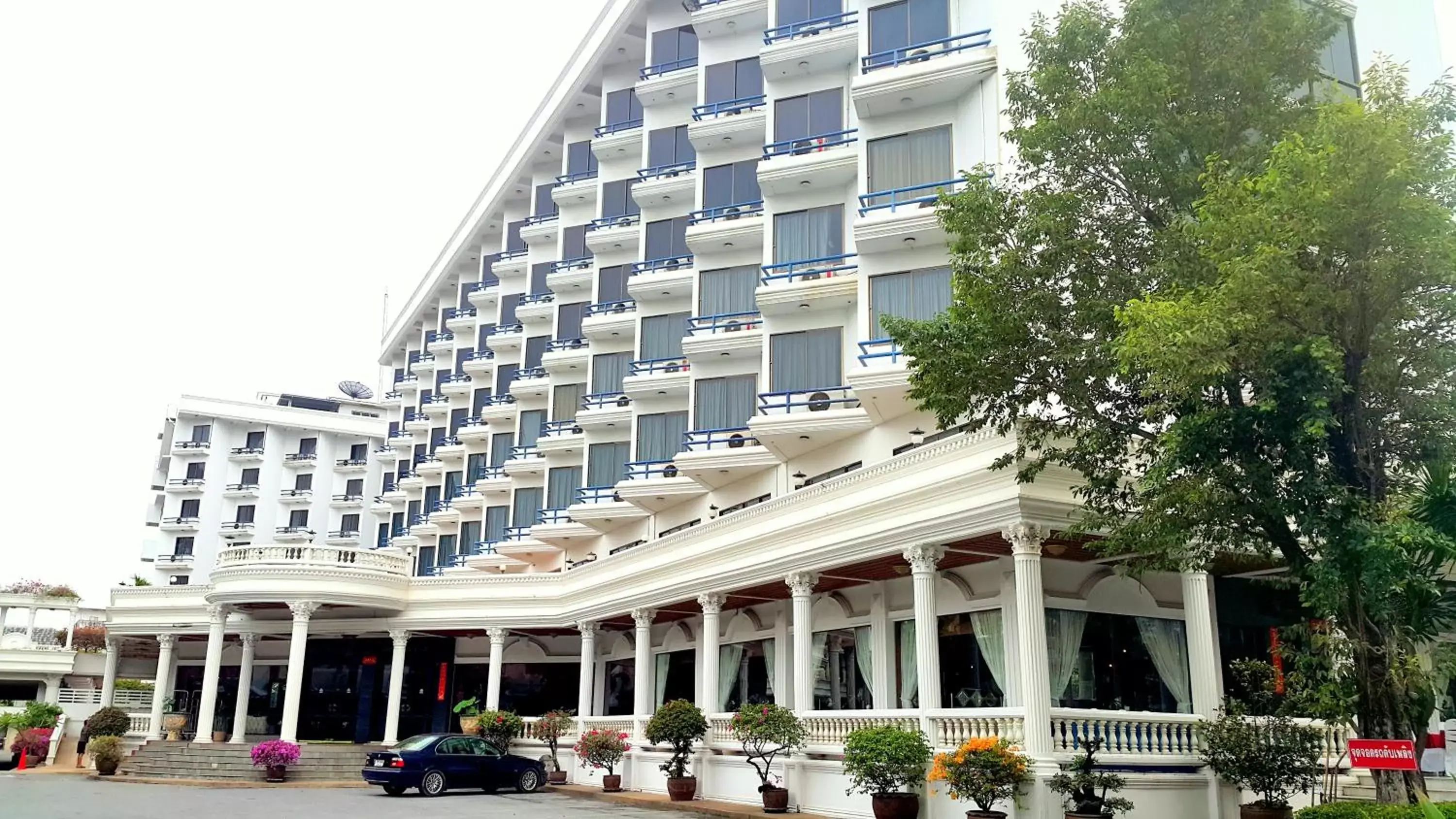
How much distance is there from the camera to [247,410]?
71.6 meters

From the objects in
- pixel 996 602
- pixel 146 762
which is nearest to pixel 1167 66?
pixel 996 602

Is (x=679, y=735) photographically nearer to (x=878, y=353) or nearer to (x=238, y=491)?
(x=878, y=353)

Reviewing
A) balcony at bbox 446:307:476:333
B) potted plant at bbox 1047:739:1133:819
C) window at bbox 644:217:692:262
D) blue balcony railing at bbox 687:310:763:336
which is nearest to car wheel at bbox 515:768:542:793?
blue balcony railing at bbox 687:310:763:336

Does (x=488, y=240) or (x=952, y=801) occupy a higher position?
(x=488, y=240)

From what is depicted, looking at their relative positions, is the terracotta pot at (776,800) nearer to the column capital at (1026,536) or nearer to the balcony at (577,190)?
the column capital at (1026,536)

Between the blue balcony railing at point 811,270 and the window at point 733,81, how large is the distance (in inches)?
331

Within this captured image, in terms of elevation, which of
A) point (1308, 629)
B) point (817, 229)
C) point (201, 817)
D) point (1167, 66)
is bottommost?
point (201, 817)

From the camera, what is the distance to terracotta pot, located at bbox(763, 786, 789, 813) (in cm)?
1950

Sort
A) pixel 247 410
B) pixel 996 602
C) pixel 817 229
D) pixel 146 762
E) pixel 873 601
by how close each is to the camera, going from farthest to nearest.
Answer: pixel 247 410 → pixel 146 762 → pixel 817 229 → pixel 873 601 → pixel 996 602

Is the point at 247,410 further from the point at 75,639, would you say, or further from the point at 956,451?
the point at 956,451

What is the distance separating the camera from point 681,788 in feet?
74.2

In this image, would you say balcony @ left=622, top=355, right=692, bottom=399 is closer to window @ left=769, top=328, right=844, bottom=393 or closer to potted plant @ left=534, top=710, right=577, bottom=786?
window @ left=769, top=328, right=844, bottom=393

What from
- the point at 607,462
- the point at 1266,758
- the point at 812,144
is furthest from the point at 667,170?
the point at 1266,758

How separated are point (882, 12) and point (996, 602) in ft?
47.4
